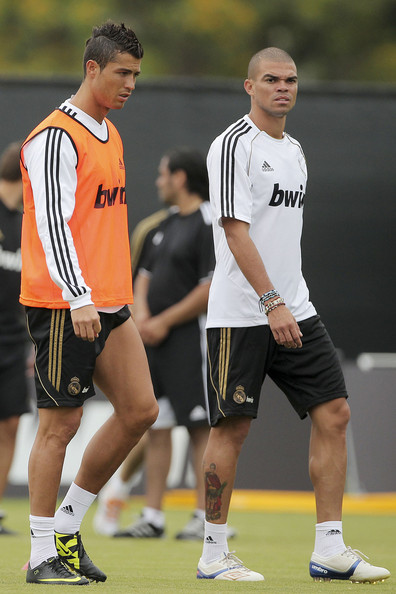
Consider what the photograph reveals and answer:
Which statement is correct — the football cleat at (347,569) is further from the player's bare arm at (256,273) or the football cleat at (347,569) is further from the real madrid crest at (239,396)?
the player's bare arm at (256,273)

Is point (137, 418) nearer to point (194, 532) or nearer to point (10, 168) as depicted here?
point (194, 532)

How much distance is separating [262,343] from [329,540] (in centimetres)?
91

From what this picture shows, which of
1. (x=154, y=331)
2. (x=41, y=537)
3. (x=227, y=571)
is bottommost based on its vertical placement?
(x=227, y=571)

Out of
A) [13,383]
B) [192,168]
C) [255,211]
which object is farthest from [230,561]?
[192,168]

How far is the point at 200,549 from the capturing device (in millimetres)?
7082

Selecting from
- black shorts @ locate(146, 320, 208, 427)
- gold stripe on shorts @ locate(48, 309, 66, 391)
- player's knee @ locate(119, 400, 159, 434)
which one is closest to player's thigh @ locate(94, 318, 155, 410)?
player's knee @ locate(119, 400, 159, 434)

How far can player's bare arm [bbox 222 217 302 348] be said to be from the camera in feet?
17.0

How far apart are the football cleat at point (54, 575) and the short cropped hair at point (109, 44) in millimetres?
2068

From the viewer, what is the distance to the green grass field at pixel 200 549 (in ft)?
16.8

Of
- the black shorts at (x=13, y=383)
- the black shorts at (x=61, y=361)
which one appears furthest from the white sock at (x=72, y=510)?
the black shorts at (x=13, y=383)

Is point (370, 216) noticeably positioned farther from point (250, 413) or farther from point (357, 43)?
point (357, 43)

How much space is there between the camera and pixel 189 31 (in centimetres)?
2372

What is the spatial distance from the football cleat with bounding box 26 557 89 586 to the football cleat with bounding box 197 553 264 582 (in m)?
0.64

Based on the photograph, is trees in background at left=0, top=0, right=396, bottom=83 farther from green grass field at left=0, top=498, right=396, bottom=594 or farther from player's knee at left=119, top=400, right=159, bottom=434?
player's knee at left=119, top=400, right=159, bottom=434
